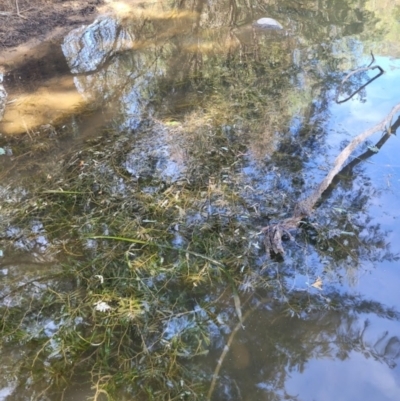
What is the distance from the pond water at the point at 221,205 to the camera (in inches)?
103

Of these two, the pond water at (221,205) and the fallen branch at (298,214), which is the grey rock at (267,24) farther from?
the fallen branch at (298,214)

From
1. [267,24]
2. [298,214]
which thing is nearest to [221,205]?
[298,214]

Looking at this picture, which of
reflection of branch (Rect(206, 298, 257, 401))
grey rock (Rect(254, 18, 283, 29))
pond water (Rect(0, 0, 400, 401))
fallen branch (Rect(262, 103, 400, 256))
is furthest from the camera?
grey rock (Rect(254, 18, 283, 29))

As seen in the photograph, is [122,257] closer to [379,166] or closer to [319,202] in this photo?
[319,202]

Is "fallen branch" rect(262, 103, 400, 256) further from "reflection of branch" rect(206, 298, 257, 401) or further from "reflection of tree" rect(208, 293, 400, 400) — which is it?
"reflection of branch" rect(206, 298, 257, 401)

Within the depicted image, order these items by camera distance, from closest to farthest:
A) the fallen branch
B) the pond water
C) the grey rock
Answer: the pond water → the fallen branch → the grey rock

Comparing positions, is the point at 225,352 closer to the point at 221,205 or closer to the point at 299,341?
the point at 299,341

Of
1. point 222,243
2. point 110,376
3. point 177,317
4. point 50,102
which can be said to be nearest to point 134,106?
point 50,102

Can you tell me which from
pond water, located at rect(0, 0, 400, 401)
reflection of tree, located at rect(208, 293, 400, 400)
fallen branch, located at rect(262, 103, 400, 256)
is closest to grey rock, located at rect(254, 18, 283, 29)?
pond water, located at rect(0, 0, 400, 401)

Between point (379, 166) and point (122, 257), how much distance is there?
256cm

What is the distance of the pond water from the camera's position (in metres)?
2.62

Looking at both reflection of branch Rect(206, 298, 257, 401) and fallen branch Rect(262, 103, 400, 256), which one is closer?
reflection of branch Rect(206, 298, 257, 401)

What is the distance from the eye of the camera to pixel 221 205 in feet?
11.9

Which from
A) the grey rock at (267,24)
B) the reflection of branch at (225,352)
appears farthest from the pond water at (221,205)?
the grey rock at (267,24)
